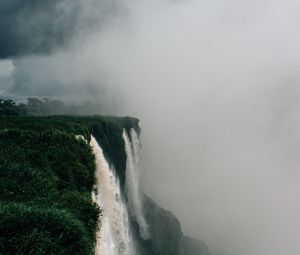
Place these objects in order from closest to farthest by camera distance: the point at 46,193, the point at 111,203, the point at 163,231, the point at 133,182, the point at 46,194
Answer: the point at 46,194, the point at 46,193, the point at 111,203, the point at 133,182, the point at 163,231

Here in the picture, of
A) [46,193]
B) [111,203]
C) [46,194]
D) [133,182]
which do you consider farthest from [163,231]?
[46,194]

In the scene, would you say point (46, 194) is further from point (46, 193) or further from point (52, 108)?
point (52, 108)

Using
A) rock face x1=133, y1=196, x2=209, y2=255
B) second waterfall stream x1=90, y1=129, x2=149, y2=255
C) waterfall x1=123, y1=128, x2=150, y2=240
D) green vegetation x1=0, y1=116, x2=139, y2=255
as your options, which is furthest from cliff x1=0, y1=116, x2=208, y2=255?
rock face x1=133, y1=196, x2=209, y2=255

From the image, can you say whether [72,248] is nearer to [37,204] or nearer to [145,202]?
[37,204]

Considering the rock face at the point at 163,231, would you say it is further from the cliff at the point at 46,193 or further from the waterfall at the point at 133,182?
the cliff at the point at 46,193

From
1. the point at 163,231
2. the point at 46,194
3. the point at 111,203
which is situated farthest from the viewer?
the point at 163,231

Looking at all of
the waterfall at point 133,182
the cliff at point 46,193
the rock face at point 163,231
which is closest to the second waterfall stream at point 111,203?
the waterfall at point 133,182
